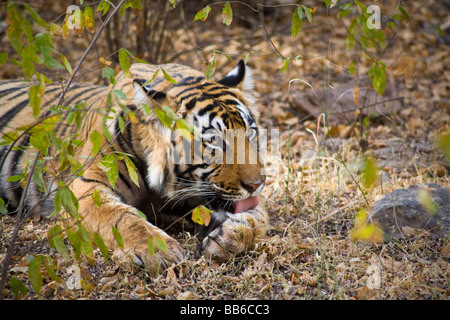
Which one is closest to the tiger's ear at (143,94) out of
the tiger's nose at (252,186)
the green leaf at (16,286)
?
the tiger's nose at (252,186)

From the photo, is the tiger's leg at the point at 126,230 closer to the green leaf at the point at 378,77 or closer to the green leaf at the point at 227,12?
the green leaf at the point at 227,12

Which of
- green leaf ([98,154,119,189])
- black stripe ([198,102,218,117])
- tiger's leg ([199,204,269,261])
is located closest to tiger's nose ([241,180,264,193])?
tiger's leg ([199,204,269,261])

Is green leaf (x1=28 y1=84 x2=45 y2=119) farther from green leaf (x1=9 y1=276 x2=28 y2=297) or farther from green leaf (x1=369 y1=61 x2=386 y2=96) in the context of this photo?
green leaf (x1=369 y1=61 x2=386 y2=96)

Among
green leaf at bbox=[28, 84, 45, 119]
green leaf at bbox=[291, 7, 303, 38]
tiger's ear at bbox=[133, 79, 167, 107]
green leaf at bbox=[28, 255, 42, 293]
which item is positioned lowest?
green leaf at bbox=[28, 255, 42, 293]

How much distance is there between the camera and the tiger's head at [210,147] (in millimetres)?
2570

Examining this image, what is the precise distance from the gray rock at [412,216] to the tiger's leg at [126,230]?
113 centimetres

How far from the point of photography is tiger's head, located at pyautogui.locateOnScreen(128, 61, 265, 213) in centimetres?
257

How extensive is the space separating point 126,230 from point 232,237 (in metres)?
0.55

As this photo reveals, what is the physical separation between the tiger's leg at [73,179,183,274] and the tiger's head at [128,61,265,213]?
28 cm

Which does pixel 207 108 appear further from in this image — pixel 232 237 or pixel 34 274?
pixel 34 274

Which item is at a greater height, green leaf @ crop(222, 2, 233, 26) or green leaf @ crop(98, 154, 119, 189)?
green leaf @ crop(222, 2, 233, 26)

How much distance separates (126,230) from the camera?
2.44 meters

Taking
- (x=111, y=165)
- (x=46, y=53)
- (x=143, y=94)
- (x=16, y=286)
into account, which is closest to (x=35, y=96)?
(x=46, y=53)
